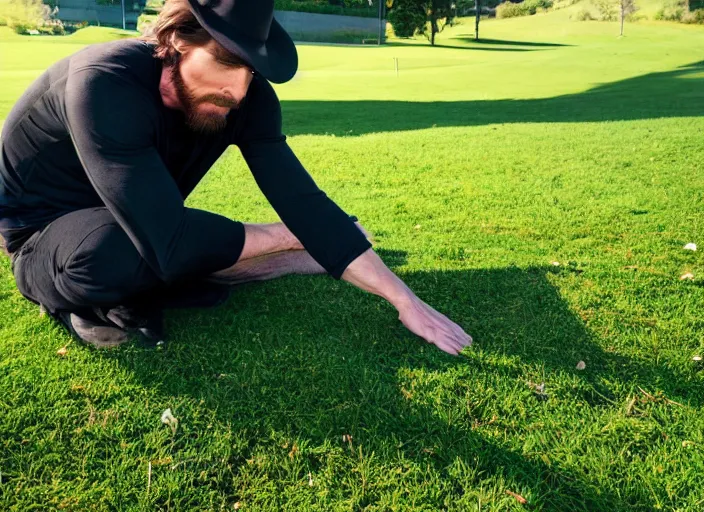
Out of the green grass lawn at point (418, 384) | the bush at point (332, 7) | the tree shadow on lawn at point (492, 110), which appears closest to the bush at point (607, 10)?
the bush at point (332, 7)

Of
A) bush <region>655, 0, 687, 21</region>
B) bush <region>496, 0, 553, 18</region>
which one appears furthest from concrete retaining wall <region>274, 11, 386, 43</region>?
bush <region>655, 0, 687, 21</region>

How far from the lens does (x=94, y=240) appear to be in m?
2.62

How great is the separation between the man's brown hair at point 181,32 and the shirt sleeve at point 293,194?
1.72ft

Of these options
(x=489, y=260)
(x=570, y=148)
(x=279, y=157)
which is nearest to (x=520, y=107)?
(x=570, y=148)

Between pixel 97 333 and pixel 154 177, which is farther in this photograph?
pixel 97 333

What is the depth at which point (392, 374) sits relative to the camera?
2.65 m

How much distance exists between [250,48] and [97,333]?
1.44 metres

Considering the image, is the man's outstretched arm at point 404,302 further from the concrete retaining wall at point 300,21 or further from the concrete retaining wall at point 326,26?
the concrete retaining wall at point 326,26

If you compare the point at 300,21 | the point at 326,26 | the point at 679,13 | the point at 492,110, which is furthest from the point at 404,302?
the point at 679,13

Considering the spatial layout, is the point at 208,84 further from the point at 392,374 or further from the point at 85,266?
the point at 392,374

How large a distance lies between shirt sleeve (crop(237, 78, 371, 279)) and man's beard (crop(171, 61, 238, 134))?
233mm

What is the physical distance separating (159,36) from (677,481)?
2.45 meters

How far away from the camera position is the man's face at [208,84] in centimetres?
241

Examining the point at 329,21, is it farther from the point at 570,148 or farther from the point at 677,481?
the point at 677,481
